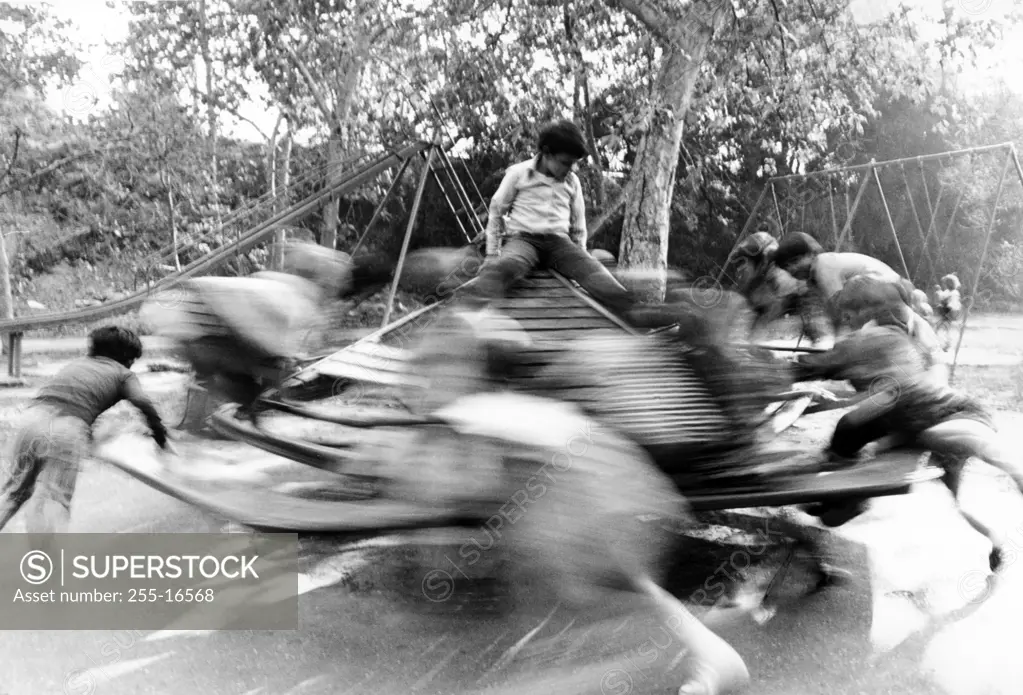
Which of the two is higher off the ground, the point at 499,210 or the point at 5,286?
the point at 499,210

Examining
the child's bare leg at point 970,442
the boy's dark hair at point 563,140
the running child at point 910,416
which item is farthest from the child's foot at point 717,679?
the boy's dark hair at point 563,140

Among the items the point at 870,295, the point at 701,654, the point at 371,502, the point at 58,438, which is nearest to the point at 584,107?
the point at 870,295

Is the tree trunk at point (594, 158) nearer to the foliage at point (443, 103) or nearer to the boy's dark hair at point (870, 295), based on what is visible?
the foliage at point (443, 103)

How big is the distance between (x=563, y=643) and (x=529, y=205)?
8.94 ft

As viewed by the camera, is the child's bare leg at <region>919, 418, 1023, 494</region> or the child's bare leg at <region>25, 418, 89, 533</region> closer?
the child's bare leg at <region>919, 418, 1023, 494</region>

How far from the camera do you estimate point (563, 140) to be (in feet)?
15.3

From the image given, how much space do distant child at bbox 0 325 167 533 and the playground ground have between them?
252 mm

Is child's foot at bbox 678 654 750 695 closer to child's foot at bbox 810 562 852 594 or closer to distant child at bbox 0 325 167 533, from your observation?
child's foot at bbox 810 562 852 594

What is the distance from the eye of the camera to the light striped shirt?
5.05 meters

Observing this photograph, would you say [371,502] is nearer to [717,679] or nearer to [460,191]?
[717,679]

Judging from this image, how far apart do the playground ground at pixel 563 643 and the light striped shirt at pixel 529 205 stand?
1.93 meters

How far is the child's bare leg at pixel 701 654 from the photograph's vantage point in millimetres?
2549

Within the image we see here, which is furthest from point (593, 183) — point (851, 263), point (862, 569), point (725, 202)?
point (862, 569)

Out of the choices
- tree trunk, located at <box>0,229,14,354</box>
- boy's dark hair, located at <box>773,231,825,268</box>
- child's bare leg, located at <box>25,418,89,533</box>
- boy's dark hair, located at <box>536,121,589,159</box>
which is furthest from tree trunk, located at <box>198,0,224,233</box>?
child's bare leg, located at <box>25,418,89,533</box>
